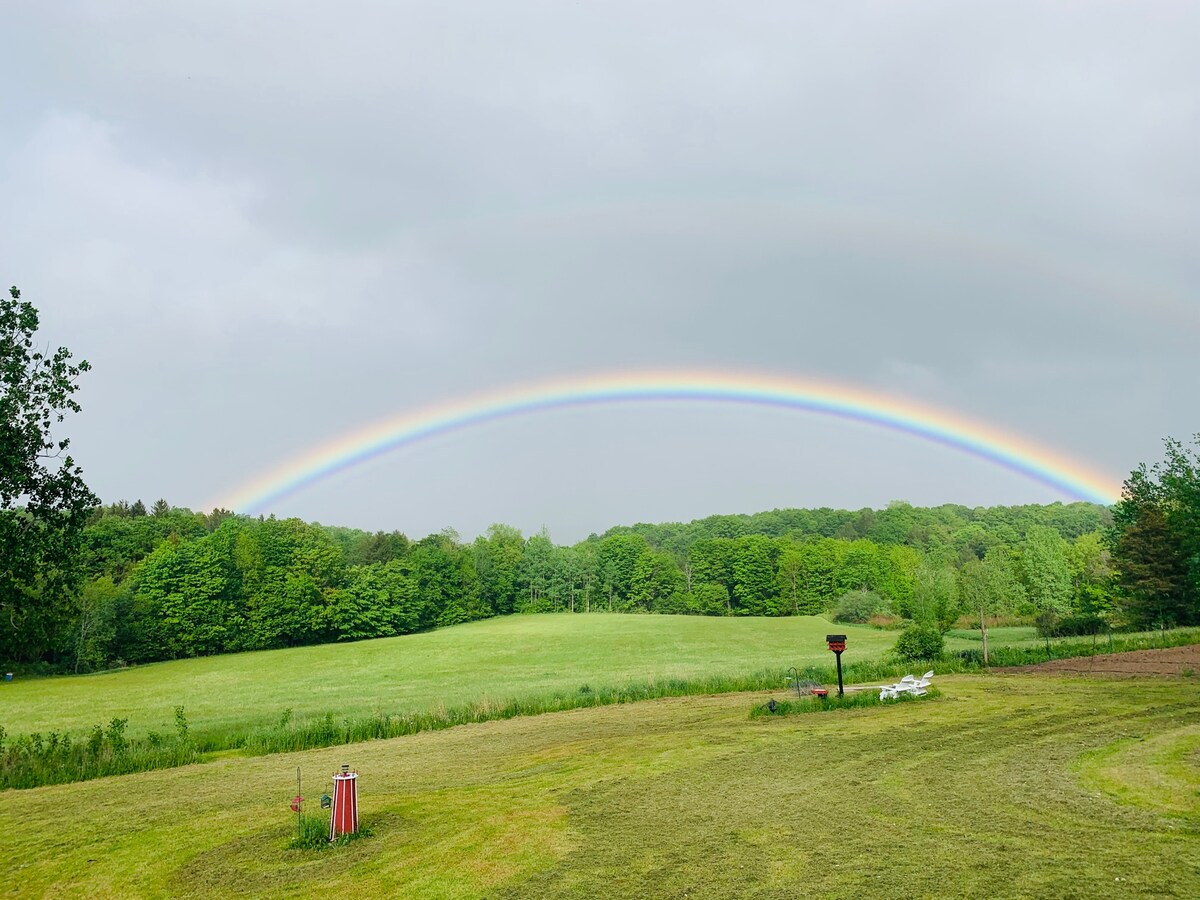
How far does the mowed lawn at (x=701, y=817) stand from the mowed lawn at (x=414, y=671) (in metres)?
15.3

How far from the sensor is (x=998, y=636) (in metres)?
56.3

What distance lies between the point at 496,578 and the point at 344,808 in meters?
105

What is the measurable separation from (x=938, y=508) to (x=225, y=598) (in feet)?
462

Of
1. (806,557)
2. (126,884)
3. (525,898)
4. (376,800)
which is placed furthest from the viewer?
(806,557)

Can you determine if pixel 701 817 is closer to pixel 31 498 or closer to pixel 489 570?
pixel 31 498

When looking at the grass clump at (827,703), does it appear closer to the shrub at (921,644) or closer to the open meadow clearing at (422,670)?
the shrub at (921,644)

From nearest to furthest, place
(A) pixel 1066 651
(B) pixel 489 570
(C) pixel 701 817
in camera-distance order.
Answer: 1. (C) pixel 701 817
2. (A) pixel 1066 651
3. (B) pixel 489 570

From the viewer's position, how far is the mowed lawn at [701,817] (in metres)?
9.16

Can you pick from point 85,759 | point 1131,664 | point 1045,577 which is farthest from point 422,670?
point 1045,577

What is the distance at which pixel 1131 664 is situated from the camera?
99.2ft

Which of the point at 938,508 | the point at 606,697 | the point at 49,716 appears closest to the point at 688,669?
the point at 606,697

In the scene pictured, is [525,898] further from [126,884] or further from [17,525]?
[17,525]

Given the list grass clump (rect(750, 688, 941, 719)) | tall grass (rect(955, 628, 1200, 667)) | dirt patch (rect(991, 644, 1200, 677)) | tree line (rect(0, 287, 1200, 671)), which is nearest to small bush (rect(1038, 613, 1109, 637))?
tree line (rect(0, 287, 1200, 671))

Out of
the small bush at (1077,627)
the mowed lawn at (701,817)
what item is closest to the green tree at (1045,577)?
the small bush at (1077,627)
